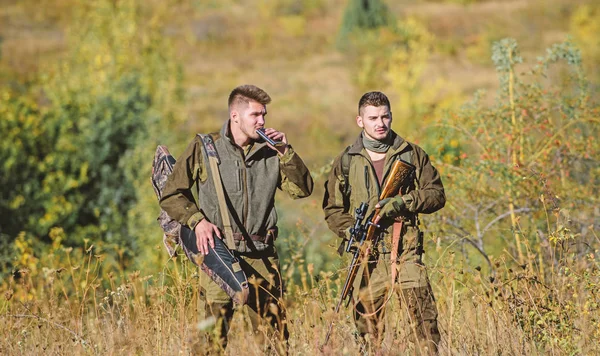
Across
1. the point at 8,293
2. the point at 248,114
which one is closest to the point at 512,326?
the point at 248,114

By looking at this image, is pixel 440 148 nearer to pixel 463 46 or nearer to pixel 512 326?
pixel 512 326

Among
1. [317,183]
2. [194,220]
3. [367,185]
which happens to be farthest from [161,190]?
[317,183]

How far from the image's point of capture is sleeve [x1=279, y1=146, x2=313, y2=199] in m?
4.31

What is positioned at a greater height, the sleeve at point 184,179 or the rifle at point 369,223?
the sleeve at point 184,179

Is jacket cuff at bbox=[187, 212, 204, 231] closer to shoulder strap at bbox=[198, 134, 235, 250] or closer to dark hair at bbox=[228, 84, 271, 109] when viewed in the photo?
shoulder strap at bbox=[198, 134, 235, 250]

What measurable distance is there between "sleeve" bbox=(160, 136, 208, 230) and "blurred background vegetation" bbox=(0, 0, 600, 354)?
286 mm

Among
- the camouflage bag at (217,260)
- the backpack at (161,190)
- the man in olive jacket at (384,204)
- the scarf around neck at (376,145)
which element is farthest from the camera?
the backpack at (161,190)

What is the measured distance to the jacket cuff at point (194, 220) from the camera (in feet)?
13.9

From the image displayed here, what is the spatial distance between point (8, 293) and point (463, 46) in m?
59.3

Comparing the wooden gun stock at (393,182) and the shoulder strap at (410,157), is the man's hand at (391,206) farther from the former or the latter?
the shoulder strap at (410,157)

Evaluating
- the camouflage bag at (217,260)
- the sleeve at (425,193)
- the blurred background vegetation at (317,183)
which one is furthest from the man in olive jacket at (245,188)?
the sleeve at (425,193)

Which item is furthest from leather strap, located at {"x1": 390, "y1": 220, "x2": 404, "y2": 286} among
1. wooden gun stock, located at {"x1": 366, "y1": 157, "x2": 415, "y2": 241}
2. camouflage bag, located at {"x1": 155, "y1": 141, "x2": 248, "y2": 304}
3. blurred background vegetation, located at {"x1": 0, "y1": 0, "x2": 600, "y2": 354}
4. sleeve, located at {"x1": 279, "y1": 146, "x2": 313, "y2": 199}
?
camouflage bag, located at {"x1": 155, "y1": 141, "x2": 248, "y2": 304}

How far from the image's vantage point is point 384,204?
420 cm

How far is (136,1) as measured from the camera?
23672 mm
